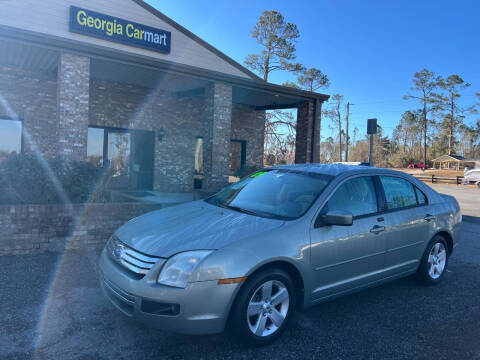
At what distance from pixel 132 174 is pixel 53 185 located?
6.81 m

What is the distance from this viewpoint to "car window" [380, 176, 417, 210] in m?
4.38

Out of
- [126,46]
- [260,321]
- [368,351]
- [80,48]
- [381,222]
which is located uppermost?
[126,46]

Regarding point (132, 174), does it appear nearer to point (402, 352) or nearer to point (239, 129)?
point (239, 129)

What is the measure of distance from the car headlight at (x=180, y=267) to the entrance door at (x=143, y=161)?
10.6 metres

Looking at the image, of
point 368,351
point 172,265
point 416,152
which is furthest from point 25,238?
point 416,152

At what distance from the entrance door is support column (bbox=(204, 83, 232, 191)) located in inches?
128

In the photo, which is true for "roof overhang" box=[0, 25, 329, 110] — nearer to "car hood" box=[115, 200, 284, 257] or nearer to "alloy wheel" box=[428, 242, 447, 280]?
"car hood" box=[115, 200, 284, 257]

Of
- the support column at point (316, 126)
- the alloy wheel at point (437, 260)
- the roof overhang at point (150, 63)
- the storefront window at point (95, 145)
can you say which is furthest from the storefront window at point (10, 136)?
the alloy wheel at point (437, 260)

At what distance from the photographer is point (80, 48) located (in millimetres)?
8383

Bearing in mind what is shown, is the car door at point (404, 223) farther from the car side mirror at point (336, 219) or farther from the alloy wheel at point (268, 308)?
the alloy wheel at point (268, 308)

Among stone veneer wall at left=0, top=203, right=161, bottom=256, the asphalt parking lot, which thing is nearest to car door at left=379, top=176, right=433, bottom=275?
the asphalt parking lot

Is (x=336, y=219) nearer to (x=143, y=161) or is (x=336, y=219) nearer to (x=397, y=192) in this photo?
(x=397, y=192)

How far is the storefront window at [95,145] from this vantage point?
479 inches

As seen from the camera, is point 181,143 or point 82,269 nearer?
point 82,269
